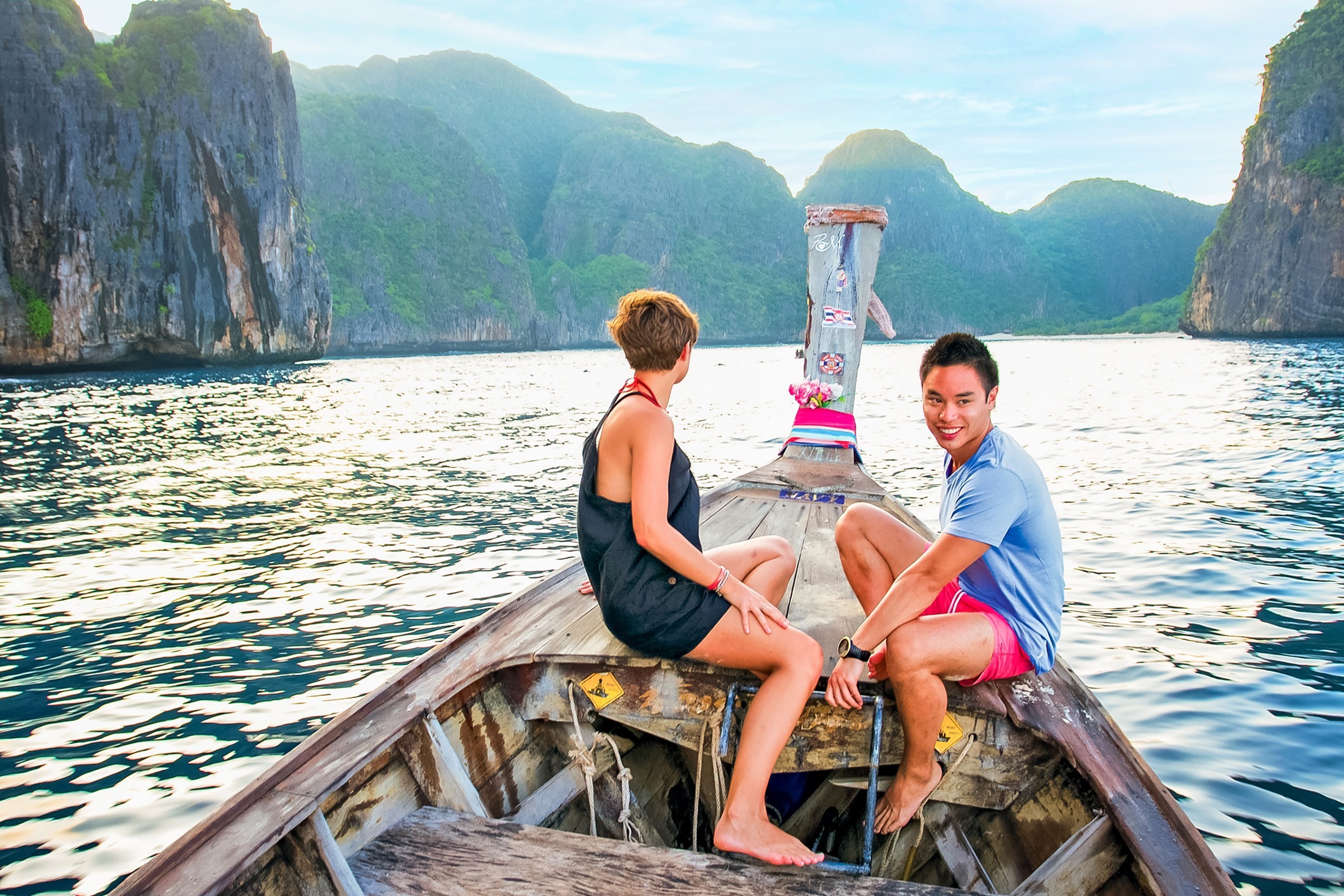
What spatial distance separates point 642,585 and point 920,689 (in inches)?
32.9

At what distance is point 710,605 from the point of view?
2418mm

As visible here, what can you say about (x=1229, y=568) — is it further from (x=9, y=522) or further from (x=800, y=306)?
(x=800, y=306)

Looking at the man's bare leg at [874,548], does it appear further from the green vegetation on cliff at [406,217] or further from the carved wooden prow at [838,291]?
the green vegetation on cliff at [406,217]

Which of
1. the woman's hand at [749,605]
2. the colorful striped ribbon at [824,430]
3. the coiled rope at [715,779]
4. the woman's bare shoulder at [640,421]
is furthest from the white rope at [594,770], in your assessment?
the colorful striped ribbon at [824,430]

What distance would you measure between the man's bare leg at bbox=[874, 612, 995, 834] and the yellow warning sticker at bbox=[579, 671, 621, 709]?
86cm

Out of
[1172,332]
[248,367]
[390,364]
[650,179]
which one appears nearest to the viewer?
[248,367]

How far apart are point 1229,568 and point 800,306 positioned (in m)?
133

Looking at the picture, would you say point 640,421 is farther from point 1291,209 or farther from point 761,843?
point 1291,209

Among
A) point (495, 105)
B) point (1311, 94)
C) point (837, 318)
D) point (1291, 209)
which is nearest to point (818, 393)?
point (837, 318)

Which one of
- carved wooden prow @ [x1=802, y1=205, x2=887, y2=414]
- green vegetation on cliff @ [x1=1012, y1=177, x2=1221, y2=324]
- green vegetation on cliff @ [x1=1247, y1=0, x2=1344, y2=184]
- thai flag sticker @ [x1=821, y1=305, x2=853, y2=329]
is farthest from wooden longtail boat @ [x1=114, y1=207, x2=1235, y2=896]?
green vegetation on cliff @ [x1=1012, y1=177, x2=1221, y2=324]

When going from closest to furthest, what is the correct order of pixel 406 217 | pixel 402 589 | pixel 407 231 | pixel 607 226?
pixel 402 589 → pixel 407 231 → pixel 406 217 → pixel 607 226

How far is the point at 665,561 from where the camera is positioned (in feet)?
7.77

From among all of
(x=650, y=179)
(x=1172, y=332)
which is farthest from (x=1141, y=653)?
(x=650, y=179)

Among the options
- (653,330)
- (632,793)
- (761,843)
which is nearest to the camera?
(761,843)
